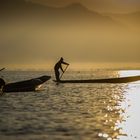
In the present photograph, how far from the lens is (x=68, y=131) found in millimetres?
20250

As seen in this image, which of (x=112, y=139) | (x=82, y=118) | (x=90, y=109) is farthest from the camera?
(x=90, y=109)

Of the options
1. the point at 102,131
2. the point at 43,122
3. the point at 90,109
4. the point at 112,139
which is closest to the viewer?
the point at 112,139

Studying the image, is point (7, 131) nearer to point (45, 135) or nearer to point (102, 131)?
point (45, 135)

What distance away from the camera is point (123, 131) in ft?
66.8

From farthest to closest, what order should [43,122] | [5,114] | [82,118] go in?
[5,114]
[82,118]
[43,122]

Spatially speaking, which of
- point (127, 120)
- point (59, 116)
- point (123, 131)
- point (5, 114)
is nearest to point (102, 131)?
point (123, 131)

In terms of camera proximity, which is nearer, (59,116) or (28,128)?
(28,128)

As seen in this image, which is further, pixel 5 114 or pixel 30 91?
pixel 30 91

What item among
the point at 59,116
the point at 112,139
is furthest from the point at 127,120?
the point at 112,139

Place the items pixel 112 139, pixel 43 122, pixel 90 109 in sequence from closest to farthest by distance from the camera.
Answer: pixel 112 139 → pixel 43 122 → pixel 90 109

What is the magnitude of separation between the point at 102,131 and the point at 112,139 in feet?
6.33

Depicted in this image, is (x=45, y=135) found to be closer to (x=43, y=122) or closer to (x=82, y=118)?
(x=43, y=122)

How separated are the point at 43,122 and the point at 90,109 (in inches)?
284

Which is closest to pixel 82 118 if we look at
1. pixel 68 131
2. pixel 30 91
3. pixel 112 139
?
pixel 68 131
